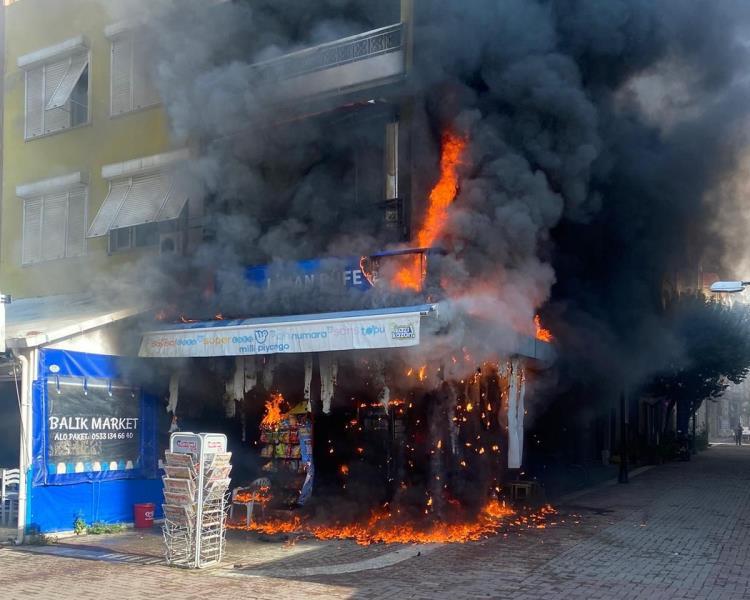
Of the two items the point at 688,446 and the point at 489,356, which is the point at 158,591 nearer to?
the point at 489,356

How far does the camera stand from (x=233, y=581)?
7.61 metres

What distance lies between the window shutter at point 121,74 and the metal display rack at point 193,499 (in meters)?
8.57

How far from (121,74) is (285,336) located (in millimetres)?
7706

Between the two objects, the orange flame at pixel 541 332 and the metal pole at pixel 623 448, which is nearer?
the orange flame at pixel 541 332

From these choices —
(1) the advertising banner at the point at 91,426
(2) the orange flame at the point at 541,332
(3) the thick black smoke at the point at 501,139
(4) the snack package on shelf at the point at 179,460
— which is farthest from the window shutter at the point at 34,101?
(2) the orange flame at the point at 541,332

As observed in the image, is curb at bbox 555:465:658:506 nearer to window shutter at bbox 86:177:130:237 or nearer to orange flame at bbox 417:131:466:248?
orange flame at bbox 417:131:466:248

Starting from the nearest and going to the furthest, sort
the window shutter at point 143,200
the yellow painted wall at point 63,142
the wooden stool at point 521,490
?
the wooden stool at point 521,490 → the window shutter at point 143,200 → the yellow painted wall at point 63,142

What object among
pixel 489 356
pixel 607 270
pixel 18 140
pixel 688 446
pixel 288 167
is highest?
pixel 18 140

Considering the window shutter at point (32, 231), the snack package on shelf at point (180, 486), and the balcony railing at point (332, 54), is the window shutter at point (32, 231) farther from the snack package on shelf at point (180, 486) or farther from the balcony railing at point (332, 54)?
the snack package on shelf at point (180, 486)

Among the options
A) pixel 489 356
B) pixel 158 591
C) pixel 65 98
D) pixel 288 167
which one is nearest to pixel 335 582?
pixel 158 591

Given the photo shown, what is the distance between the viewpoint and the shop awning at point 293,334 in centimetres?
930

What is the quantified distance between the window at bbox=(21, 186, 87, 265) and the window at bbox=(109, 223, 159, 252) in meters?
0.74

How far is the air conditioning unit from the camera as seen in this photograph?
13.2 m

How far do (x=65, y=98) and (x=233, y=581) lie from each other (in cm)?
1089
